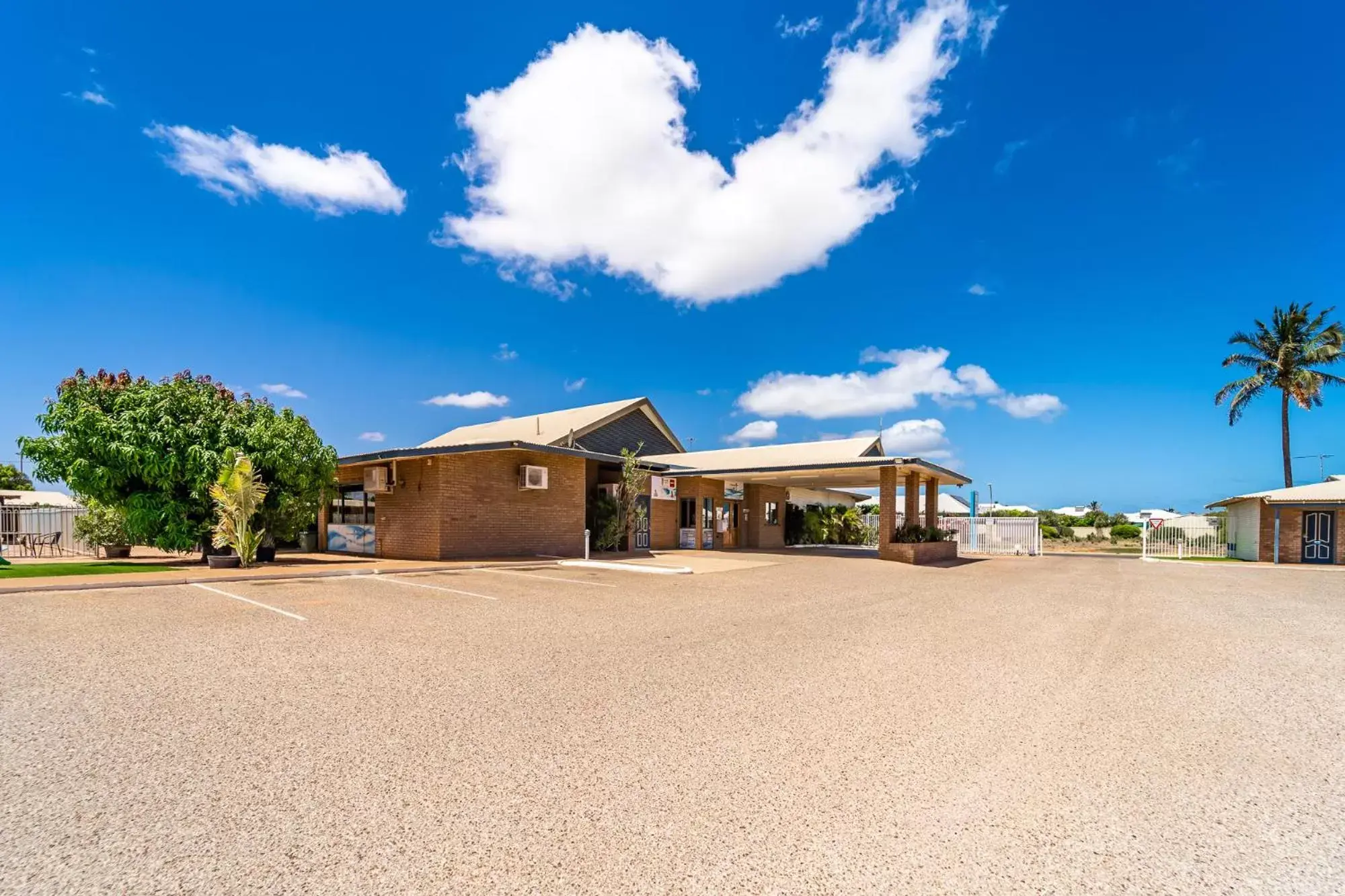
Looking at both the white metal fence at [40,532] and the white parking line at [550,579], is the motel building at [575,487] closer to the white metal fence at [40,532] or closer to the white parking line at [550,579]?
the white parking line at [550,579]

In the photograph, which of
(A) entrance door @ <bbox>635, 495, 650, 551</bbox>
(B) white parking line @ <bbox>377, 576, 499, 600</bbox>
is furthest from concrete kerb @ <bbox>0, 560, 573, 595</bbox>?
(A) entrance door @ <bbox>635, 495, 650, 551</bbox>

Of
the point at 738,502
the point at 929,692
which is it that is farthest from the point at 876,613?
the point at 738,502

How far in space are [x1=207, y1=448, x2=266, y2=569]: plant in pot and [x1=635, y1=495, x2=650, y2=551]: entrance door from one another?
1149 cm

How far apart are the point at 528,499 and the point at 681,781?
1582cm

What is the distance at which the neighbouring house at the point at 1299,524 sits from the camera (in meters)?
23.4

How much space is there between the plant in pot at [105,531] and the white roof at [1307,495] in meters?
36.4

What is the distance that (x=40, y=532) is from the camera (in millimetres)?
21984

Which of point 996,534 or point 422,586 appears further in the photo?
point 996,534

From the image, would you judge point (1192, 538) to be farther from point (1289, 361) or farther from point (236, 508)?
point (236, 508)

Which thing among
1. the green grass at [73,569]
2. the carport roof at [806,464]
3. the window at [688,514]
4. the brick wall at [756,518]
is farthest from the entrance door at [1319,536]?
the green grass at [73,569]

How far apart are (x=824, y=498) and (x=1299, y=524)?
724 inches

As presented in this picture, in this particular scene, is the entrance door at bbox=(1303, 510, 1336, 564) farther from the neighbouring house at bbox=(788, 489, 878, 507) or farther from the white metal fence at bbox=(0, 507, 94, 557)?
the white metal fence at bbox=(0, 507, 94, 557)

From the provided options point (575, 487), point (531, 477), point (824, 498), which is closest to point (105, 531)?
point (531, 477)

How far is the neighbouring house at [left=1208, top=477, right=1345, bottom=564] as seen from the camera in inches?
922
